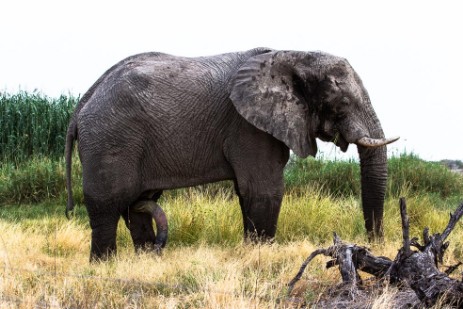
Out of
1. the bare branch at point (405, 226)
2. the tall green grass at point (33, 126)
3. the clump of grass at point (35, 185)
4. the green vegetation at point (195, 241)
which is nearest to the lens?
the bare branch at point (405, 226)

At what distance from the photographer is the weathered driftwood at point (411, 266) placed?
4551 millimetres

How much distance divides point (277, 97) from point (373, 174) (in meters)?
1.25

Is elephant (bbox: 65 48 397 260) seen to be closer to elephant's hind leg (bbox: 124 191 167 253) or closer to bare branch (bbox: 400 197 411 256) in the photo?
elephant's hind leg (bbox: 124 191 167 253)

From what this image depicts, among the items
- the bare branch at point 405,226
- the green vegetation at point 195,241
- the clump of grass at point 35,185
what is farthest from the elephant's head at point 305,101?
the clump of grass at point 35,185

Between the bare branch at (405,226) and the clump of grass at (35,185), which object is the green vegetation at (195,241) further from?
the bare branch at (405,226)

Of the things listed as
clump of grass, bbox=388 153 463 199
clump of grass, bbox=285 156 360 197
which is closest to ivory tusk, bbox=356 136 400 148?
clump of grass, bbox=285 156 360 197

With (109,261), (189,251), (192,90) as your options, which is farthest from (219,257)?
(192,90)

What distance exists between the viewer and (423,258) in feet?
15.6

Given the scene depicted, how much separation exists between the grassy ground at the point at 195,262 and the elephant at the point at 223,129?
0.52 m

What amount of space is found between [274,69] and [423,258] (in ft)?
9.41

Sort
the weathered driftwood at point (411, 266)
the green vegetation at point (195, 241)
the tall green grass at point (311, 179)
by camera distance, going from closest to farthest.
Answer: the weathered driftwood at point (411, 266), the green vegetation at point (195, 241), the tall green grass at point (311, 179)

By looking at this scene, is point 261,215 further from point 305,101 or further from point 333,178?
point 333,178

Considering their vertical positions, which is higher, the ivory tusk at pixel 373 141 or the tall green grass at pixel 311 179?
the ivory tusk at pixel 373 141

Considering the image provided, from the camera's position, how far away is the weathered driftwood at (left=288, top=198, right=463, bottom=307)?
455 cm
